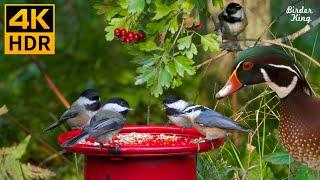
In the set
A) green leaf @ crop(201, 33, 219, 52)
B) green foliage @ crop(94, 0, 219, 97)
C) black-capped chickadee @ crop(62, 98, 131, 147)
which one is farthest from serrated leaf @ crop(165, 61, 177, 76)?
black-capped chickadee @ crop(62, 98, 131, 147)

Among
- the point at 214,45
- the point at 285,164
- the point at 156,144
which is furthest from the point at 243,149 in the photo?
the point at 156,144

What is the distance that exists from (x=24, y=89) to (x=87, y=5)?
453mm

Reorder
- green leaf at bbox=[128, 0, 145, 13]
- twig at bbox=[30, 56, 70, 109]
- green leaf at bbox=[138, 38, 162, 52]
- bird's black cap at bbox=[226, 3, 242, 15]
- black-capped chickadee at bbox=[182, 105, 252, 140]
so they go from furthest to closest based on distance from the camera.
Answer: twig at bbox=[30, 56, 70, 109] → bird's black cap at bbox=[226, 3, 242, 15] → green leaf at bbox=[138, 38, 162, 52] → green leaf at bbox=[128, 0, 145, 13] → black-capped chickadee at bbox=[182, 105, 252, 140]

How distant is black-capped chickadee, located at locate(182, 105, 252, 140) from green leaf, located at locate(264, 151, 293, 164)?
33 cm

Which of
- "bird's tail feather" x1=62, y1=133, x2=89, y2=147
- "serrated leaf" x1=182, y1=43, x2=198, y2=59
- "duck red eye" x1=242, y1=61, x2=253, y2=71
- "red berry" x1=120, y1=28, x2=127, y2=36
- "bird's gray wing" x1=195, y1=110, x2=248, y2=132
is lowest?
"bird's tail feather" x1=62, y1=133, x2=89, y2=147

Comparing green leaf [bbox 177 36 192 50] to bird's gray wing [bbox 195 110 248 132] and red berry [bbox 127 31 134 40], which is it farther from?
bird's gray wing [bbox 195 110 248 132]

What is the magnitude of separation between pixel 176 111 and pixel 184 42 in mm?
232

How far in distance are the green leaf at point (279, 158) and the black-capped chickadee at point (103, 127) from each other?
0.56 m

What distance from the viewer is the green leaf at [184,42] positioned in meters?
3.39

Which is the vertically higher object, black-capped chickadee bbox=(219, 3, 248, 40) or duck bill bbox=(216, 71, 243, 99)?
black-capped chickadee bbox=(219, 3, 248, 40)

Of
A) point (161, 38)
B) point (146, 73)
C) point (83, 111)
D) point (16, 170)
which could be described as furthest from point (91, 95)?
point (16, 170)

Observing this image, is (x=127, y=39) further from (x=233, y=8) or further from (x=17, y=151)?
(x=17, y=151)

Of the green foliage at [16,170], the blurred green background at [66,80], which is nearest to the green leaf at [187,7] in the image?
the blurred green background at [66,80]

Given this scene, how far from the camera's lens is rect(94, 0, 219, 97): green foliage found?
3.37 metres
